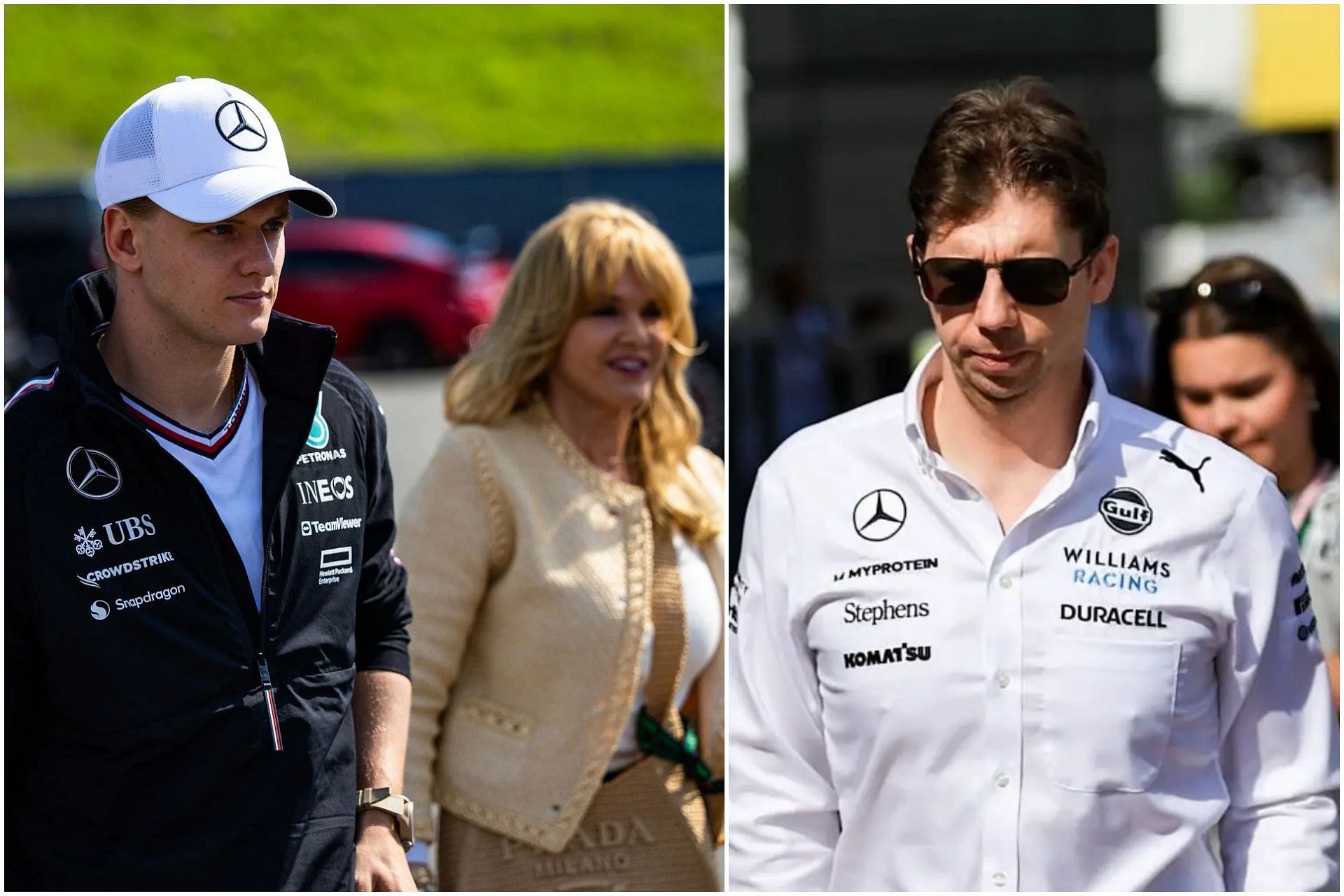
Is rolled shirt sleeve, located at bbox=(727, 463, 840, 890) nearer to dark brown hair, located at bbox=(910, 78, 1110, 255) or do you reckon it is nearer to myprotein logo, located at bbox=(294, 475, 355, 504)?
dark brown hair, located at bbox=(910, 78, 1110, 255)

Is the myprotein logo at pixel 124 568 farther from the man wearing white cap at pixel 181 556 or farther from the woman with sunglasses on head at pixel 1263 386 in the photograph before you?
the woman with sunglasses on head at pixel 1263 386

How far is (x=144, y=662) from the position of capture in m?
2.25

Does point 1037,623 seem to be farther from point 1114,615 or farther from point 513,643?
point 513,643

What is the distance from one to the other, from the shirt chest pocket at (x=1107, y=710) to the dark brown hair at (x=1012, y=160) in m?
0.65

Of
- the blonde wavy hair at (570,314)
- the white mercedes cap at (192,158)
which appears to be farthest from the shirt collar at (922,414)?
the white mercedes cap at (192,158)

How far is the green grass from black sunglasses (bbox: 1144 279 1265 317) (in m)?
11.7

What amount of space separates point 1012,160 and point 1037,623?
739mm

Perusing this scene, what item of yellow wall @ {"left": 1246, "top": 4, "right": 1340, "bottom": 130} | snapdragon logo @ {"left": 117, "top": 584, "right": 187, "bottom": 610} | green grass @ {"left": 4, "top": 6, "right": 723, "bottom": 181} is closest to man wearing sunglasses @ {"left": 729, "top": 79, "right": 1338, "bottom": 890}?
snapdragon logo @ {"left": 117, "top": 584, "right": 187, "bottom": 610}

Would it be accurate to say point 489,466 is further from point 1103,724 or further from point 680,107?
point 680,107

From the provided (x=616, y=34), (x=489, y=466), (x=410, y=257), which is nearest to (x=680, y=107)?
(x=616, y=34)

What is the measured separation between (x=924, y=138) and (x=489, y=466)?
1000mm

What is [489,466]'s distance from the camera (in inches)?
121

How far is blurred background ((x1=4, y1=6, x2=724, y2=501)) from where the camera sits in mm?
9211

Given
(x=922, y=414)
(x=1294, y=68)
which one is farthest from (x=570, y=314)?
(x=1294, y=68)
